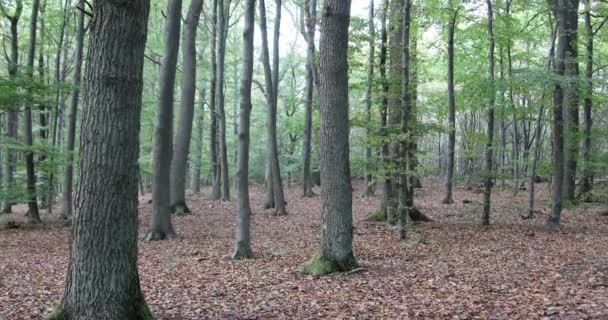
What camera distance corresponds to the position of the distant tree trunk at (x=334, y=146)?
733 centimetres

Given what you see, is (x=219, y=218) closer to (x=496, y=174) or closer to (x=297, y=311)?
(x=496, y=174)

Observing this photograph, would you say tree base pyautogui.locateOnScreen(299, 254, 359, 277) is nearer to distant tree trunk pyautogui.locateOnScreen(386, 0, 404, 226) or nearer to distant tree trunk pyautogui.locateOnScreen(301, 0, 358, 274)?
distant tree trunk pyautogui.locateOnScreen(301, 0, 358, 274)

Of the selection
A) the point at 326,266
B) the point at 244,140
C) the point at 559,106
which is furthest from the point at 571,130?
the point at 326,266

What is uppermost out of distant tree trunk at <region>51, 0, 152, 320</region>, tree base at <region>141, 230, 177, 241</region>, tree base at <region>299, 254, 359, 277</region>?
distant tree trunk at <region>51, 0, 152, 320</region>

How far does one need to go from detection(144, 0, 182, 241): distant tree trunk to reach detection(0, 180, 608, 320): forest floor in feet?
1.85

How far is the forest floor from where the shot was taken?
5.48 meters

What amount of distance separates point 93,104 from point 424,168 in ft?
26.0

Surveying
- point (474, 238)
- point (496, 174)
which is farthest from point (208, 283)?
point (496, 174)

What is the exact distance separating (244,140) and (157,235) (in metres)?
4.37

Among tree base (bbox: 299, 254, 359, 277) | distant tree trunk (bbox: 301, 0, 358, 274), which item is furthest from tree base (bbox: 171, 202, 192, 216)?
distant tree trunk (bbox: 301, 0, 358, 274)

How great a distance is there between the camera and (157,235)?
39.0 ft

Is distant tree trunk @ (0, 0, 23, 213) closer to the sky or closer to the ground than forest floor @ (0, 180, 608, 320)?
closer to the sky

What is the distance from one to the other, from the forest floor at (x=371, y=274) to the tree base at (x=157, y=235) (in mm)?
351

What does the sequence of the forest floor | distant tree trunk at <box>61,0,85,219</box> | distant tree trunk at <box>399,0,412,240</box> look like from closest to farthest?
the forest floor
distant tree trunk at <box>399,0,412,240</box>
distant tree trunk at <box>61,0,85,219</box>
